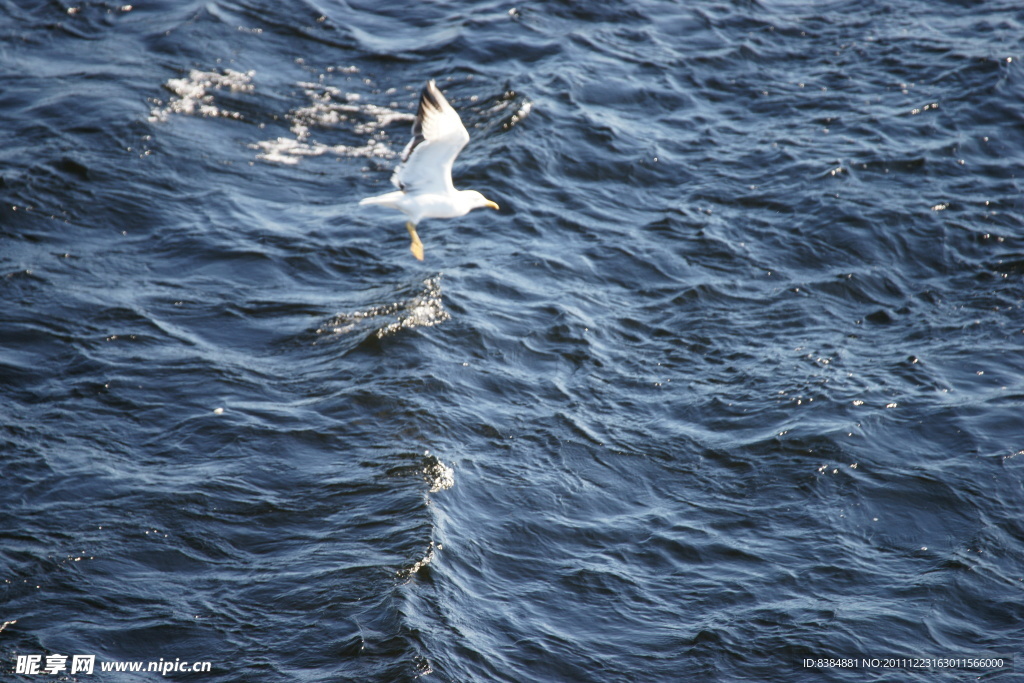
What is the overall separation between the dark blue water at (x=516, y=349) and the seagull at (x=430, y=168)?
1356 millimetres

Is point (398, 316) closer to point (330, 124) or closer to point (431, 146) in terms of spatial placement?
point (431, 146)

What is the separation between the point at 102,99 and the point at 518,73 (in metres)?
5.37

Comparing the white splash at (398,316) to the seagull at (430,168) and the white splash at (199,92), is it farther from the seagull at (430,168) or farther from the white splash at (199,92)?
the white splash at (199,92)

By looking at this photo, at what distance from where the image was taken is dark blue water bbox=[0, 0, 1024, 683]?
734cm

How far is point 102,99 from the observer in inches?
501

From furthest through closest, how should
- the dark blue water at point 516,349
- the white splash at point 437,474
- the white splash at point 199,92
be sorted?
1. the white splash at point 199,92
2. the white splash at point 437,474
3. the dark blue water at point 516,349

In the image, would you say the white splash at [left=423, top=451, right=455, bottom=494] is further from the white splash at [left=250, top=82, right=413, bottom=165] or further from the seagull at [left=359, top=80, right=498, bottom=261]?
the white splash at [left=250, top=82, right=413, bottom=165]

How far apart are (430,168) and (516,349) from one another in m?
2.07

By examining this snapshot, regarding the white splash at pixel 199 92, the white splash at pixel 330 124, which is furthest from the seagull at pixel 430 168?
the white splash at pixel 199 92

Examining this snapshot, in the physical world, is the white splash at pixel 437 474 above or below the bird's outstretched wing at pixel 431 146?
below

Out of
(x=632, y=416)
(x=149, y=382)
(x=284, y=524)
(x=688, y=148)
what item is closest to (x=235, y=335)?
(x=149, y=382)


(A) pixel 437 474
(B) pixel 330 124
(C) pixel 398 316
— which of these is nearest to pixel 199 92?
(B) pixel 330 124

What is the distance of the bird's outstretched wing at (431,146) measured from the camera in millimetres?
8102

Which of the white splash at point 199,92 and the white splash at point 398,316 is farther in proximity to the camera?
the white splash at point 199,92
